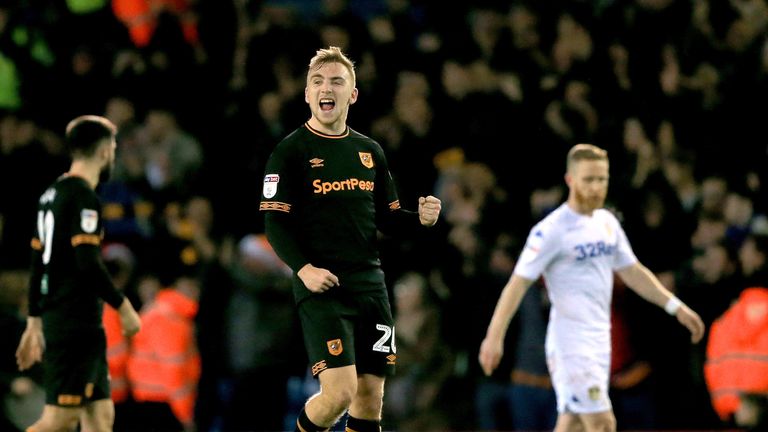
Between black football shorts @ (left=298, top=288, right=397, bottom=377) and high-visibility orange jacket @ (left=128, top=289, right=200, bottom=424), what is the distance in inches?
172

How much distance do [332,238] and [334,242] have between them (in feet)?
0.07

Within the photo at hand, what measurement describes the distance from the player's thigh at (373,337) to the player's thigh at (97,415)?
69.9 inches

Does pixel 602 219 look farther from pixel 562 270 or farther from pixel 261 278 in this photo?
pixel 261 278

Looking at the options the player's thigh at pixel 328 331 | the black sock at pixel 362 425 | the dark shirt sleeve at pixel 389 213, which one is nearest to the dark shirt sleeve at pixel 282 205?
the player's thigh at pixel 328 331

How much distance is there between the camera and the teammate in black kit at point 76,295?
673 cm

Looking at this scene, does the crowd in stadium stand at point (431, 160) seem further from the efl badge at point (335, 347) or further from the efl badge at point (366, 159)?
the efl badge at point (335, 347)

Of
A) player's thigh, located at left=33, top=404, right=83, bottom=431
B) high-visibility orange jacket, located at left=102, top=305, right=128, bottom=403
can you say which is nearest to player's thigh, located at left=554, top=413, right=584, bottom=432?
player's thigh, located at left=33, top=404, right=83, bottom=431

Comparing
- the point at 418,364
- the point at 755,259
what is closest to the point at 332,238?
the point at 418,364

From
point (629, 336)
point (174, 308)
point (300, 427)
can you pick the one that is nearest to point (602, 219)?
point (629, 336)

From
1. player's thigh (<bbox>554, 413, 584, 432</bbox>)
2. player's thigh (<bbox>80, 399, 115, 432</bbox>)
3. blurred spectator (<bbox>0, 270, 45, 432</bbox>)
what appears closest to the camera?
player's thigh (<bbox>80, 399, 115, 432</bbox>)

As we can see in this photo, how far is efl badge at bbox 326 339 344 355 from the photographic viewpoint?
18.9ft

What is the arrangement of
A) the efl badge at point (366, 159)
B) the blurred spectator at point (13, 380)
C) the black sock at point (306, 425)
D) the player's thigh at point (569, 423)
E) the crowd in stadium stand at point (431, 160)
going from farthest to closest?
the crowd in stadium stand at point (431, 160)
the blurred spectator at point (13, 380)
the player's thigh at point (569, 423)
the efl badge at point (366, 159)
the black sock at point (306, 425)

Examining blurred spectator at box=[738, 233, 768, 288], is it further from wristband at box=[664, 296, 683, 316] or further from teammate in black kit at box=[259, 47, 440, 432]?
teammate in black kit at box=[259, 47, 440, 432]

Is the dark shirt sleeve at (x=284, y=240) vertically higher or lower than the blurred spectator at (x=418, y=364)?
higher
